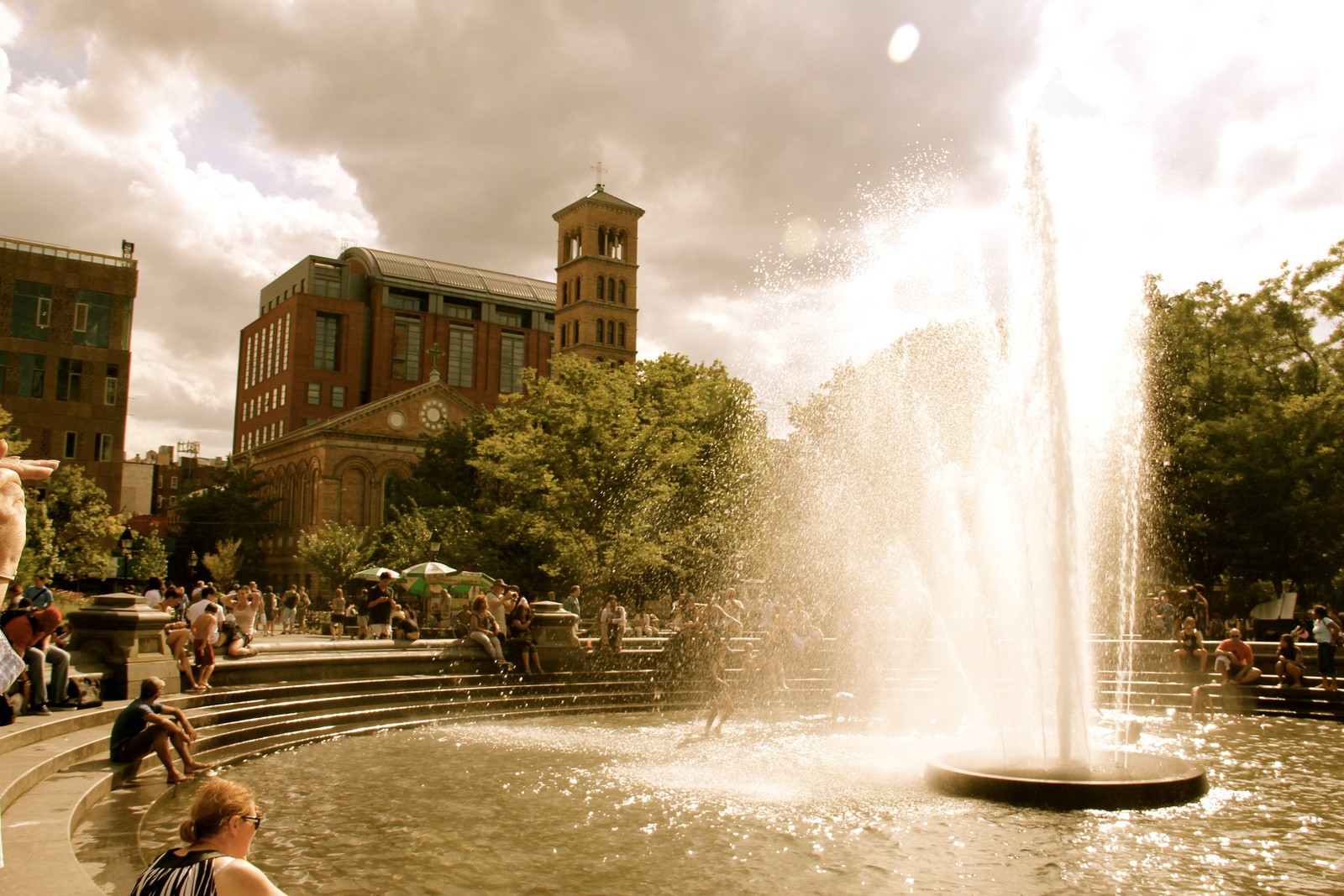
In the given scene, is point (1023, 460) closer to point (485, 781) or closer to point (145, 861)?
point (485, 781)

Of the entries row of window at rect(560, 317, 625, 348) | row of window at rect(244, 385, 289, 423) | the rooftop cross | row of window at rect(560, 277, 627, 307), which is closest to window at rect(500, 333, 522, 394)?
the rooftop cross

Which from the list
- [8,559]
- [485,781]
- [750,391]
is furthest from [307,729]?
[750,391]

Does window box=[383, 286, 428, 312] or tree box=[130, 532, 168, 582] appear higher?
window box=[383, 286, 428, 312]

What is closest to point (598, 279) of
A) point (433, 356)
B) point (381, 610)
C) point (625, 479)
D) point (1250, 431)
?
point (433, 356)

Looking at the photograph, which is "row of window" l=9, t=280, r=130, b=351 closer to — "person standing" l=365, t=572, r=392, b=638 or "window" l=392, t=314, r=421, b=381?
"person standing" l=365, t=572, r=392, b=638

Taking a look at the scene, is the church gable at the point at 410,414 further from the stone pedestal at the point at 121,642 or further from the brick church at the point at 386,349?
the stone pedestal at the point at 121,642

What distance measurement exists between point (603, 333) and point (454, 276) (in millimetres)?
36297

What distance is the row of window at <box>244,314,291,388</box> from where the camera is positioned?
317 feet

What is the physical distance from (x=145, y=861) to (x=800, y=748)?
8.29 meters

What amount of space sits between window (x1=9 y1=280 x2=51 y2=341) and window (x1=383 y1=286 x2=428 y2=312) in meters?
46.9

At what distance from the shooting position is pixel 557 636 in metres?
20.0

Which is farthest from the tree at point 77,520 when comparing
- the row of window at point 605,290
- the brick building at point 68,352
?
the row of window at point 605,290

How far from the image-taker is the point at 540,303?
351 feet

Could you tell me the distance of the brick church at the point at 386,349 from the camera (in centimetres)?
7112
